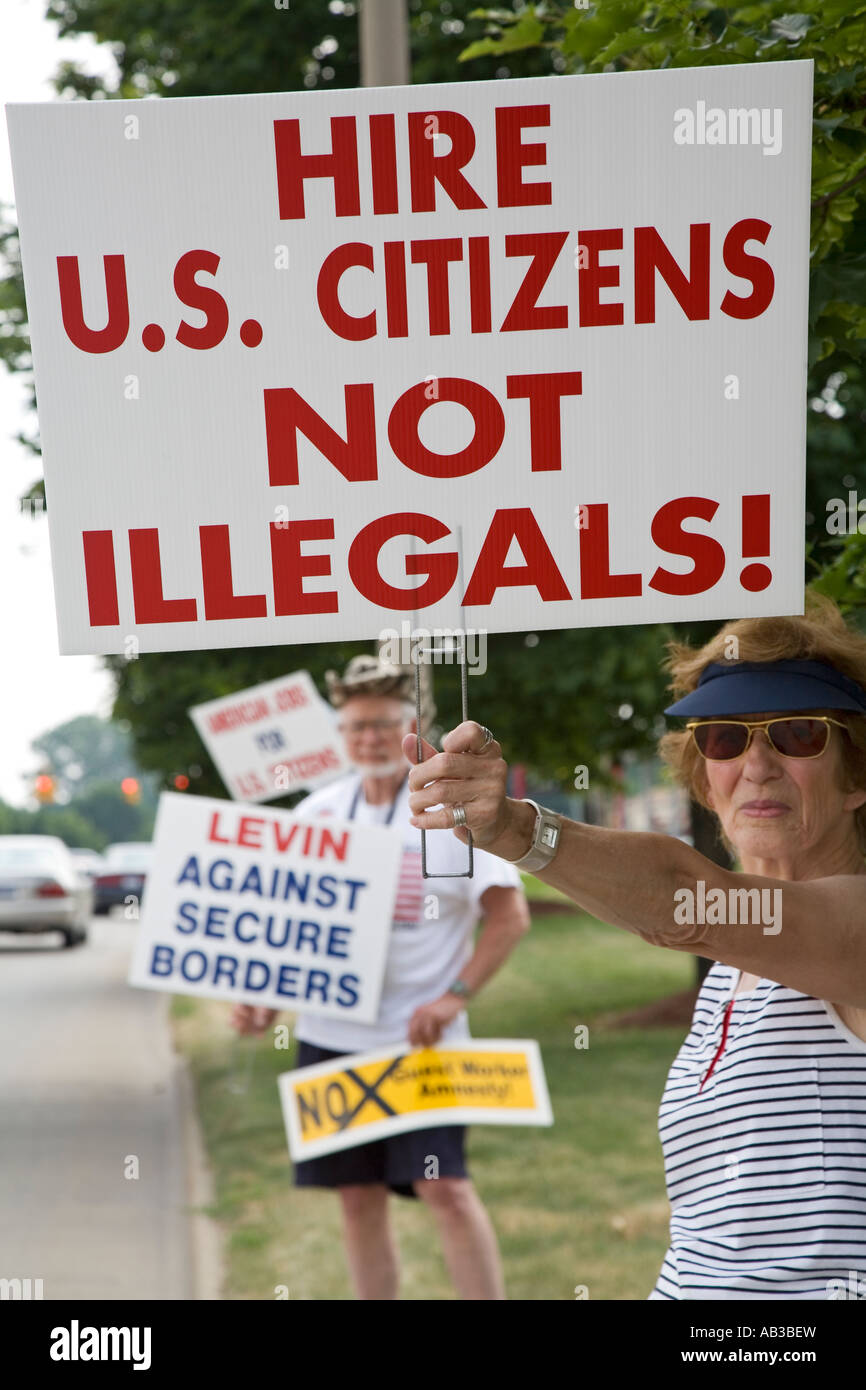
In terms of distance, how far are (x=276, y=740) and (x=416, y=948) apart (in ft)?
8.18

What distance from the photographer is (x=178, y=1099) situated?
10398 mm

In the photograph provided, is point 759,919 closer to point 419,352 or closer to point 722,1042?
point 722,1042

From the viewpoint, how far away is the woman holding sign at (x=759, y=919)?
6.76 ft

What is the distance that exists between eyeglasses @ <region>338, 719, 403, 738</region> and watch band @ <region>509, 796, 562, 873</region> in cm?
272

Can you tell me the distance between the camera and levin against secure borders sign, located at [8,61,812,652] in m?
2.02

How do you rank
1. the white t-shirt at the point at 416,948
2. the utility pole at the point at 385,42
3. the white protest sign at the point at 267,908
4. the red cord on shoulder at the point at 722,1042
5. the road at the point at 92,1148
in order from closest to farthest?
the red cord on shoulder at the point at 722,1042 < the white t-shirt at the point at 416,948 < the white protest sign at the point at 267,908 < the utility pole at the point at 385,42 < the road at the point at 92,1148

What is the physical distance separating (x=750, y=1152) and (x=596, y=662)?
7.45 meters

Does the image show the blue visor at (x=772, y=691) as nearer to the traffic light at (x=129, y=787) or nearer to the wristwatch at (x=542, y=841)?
the wristwatch at (x=542, y=841)

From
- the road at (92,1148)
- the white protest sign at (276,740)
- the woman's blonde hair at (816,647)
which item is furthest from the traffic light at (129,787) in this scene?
the woman's blonde hair at (816,647)

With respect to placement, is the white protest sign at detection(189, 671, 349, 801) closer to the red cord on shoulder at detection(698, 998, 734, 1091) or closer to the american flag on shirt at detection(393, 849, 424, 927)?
the american flag on shirt at detection(393, 849, 424, 927)

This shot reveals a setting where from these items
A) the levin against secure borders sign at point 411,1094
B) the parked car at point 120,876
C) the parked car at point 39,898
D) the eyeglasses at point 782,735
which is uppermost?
the eyeglasses at point 782,735

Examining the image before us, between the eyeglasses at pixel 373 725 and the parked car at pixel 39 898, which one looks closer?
the eyeglasses at pixel 373 725

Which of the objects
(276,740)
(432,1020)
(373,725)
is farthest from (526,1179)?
(373,725)
